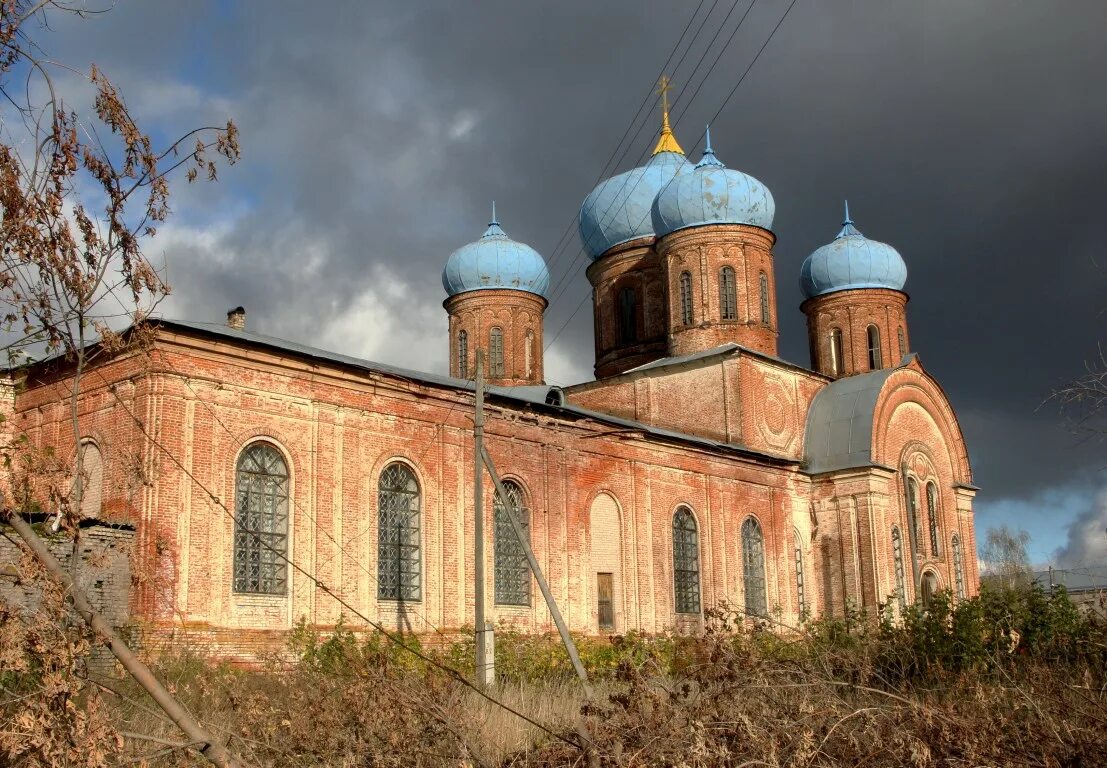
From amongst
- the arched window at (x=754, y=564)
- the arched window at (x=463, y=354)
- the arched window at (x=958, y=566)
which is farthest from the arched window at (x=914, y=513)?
the arched window at (x=463, y=354)

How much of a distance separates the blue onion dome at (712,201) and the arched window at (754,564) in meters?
7.94

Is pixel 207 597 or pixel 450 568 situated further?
pixel 450 568

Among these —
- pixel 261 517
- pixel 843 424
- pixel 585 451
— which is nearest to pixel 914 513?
pixel 843 424

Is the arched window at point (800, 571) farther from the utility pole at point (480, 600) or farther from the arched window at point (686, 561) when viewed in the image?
the utility pole at point (480, 600)

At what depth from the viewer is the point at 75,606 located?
444 cm

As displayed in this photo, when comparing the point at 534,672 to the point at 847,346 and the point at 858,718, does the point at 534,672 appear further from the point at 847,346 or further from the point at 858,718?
the point at 847,346

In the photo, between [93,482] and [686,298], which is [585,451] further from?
[93,482]

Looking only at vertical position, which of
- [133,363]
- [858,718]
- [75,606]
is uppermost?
[133,363]

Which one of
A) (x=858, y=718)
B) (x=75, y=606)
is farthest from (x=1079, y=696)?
(x=75, y=606)

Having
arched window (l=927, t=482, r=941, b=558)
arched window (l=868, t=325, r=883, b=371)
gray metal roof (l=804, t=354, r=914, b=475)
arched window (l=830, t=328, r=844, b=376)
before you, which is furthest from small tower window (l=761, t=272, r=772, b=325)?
arched window (l=927, t=482, r=941, b=558)

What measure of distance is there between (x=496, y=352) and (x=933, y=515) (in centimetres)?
1226

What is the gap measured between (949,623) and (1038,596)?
4.22 feet

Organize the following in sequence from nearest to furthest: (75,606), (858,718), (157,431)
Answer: (75,606) → (858,718) → (157,431)

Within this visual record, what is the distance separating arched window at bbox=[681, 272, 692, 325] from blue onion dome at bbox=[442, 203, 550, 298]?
5.37m
